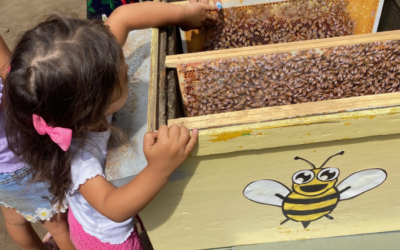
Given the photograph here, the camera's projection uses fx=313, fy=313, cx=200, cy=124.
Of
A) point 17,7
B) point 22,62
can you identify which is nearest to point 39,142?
point 22,62

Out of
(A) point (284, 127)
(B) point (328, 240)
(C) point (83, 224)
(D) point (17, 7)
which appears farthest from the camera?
(D) point (17, 7)

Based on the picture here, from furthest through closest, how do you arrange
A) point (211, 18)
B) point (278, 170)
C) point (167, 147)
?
1. point (211, 18)
2. point (278, 170)
3. point (167, 147)

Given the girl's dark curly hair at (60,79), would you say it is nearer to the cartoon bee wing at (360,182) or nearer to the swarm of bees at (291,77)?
the swarm of bees at (291,77)

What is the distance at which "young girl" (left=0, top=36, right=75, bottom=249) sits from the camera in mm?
1362

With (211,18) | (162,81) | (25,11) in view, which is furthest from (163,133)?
(25,11)

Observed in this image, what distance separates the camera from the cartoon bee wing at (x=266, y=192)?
4.14 ft

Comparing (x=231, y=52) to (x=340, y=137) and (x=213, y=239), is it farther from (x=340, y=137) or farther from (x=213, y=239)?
(x=213, y=239)

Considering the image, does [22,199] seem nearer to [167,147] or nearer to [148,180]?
[148,180]

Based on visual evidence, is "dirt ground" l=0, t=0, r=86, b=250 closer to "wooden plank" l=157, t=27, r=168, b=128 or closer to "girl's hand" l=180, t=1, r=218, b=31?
"girl's hand" l=180, t=1, r=218, b=31

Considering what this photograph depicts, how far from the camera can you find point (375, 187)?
1.33 m

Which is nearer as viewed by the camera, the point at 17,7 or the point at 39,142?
the point at 39,142

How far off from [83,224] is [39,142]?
481 mm

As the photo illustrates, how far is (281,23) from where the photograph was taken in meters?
1.74

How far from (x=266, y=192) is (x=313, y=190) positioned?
0.66 feet
